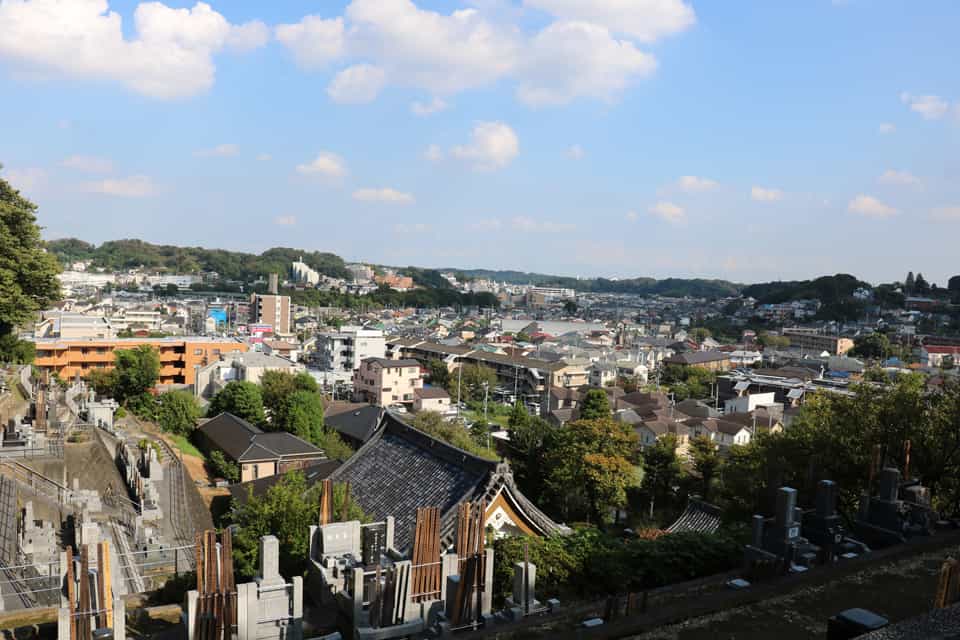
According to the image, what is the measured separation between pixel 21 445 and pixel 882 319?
361ft

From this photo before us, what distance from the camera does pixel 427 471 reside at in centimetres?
1077

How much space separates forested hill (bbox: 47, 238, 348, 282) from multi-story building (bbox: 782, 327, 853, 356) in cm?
9635

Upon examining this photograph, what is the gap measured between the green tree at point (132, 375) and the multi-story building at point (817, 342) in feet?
234

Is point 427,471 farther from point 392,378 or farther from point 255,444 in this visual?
point 392,378

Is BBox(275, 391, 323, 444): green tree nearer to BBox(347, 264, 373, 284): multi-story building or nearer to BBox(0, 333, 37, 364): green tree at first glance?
BBox(0, 333, 37, 364): green tree

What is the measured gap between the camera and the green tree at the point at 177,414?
23.9 meters

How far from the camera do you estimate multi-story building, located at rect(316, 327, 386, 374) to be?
4822cm

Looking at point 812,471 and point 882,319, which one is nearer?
point 812,471

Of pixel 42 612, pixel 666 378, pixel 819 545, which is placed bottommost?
pixel 666 378

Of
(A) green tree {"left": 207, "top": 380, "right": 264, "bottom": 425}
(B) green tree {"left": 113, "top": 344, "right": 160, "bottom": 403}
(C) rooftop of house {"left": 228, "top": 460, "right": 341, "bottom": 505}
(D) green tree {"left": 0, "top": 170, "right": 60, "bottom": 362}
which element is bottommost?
(C) rooftop of house {"left": 228, "top": 460, "right": 341, "bottom": 505}

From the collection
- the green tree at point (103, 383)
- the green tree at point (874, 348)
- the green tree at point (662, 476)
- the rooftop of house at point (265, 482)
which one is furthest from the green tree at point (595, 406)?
the green tree at point (874, 348)

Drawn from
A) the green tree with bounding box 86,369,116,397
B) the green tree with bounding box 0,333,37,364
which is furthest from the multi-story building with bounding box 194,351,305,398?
the green tree with bounding box 0,333,37,364

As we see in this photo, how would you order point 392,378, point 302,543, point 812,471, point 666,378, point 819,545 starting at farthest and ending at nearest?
1. point 666,378
2. point 392,378
3. point 812,471
4. point 302,543
5. point 819,545

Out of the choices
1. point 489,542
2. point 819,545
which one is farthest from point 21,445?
point 819,545
